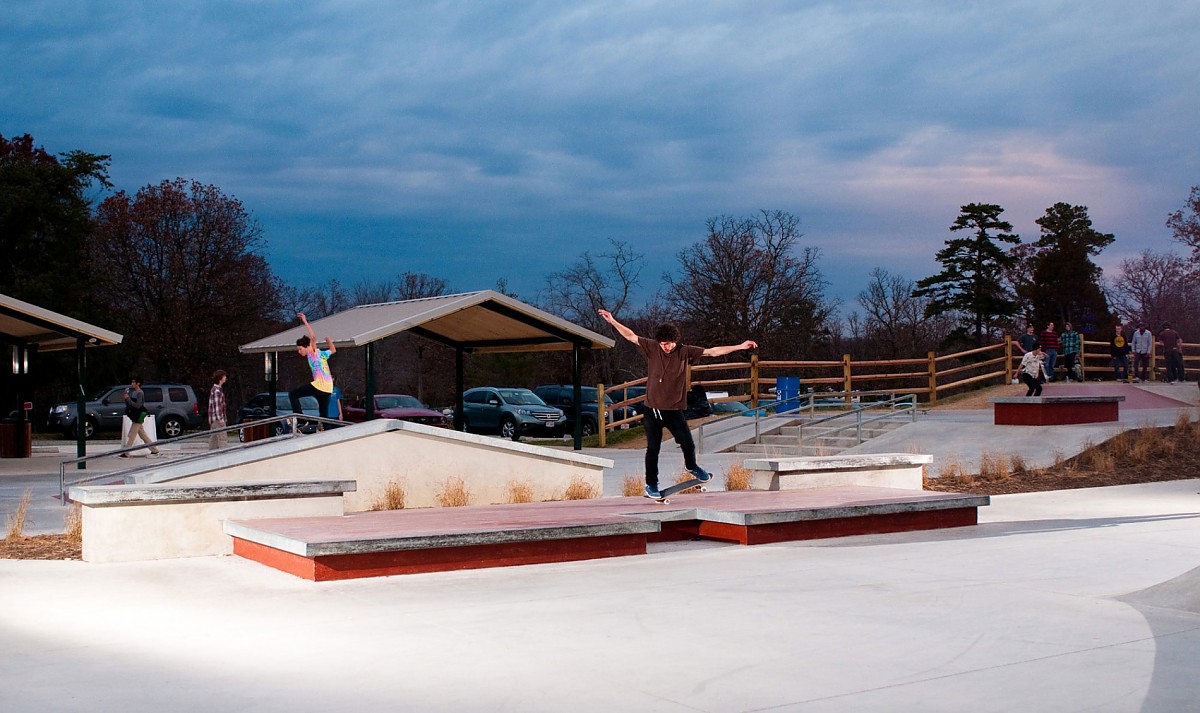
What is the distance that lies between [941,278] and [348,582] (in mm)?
56641

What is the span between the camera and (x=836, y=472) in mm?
13492

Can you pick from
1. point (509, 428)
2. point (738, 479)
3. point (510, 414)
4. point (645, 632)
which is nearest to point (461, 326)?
point (510, 414)

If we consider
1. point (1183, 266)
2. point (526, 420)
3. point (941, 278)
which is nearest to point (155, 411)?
point (526, 420)

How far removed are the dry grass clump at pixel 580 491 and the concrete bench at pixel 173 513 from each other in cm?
411

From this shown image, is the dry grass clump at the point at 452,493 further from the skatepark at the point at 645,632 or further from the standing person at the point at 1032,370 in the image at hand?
the standing person at the point at 1032,370

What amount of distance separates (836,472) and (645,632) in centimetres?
750

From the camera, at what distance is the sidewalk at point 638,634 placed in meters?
5.08

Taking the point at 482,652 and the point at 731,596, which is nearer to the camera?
the point at 482,652

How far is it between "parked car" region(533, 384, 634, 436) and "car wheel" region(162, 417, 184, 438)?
11.7 m

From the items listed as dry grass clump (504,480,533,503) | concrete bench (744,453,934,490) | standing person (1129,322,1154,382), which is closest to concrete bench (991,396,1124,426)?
concrete bench (744,453,934,490)

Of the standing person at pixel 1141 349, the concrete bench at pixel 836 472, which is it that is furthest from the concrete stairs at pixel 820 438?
the standing person at pixel 1141 349

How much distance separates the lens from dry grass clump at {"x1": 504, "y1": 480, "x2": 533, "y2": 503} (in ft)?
43.2

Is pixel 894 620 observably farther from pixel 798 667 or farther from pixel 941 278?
pixel 941 278

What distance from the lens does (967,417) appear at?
2564cm
